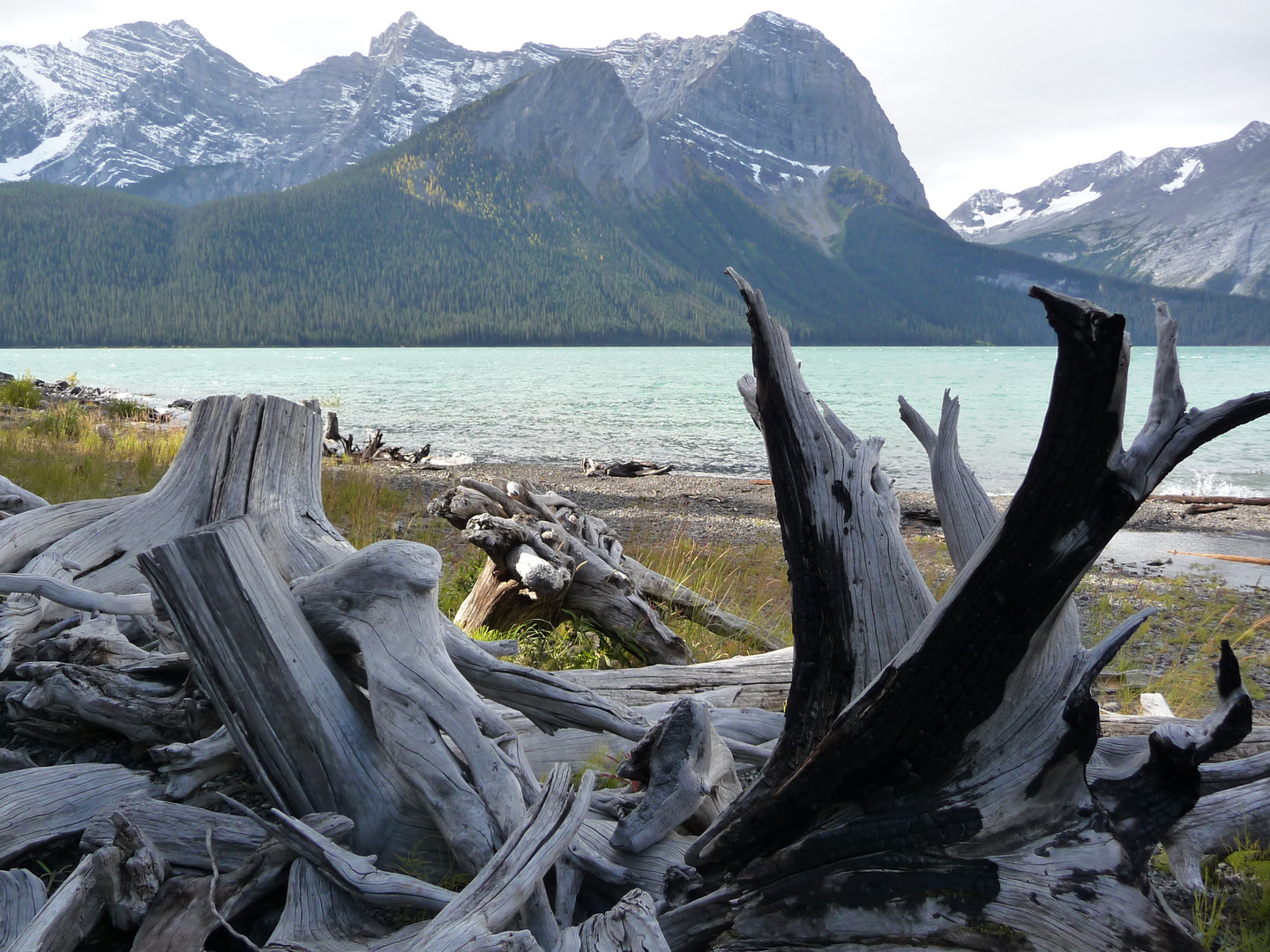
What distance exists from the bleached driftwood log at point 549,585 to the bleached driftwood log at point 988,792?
2.52 m

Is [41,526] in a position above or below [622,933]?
above

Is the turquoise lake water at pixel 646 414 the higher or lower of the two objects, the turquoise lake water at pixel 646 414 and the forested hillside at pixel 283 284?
the lower

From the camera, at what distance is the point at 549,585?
4.28m

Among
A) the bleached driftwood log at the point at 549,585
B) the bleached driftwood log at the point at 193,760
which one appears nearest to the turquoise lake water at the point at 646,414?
the bleached driftwood log at the point at 549,585

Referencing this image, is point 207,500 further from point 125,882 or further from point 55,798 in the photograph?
point 125,882

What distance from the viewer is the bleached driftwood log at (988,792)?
5.02 ft

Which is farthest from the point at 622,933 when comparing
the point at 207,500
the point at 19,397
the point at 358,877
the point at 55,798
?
the point at 19,397

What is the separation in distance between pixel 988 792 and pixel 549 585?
2810 millimetres

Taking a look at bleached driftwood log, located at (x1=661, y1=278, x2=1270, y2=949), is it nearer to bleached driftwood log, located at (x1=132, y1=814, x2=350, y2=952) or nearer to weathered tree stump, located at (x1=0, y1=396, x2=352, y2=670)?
bleached driftwood log, located at (x1=132, y1=814, x2=350, y2=952)

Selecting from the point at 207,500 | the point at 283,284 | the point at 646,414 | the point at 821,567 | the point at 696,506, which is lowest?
the point at 696,506

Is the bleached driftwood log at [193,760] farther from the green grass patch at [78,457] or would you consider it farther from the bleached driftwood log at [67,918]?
the green grass patch at [78,457]

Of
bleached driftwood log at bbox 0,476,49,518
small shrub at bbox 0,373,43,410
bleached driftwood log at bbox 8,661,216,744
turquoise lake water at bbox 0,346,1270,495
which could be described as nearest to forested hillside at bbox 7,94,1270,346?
turquoise lake water at bbox 0,346,1270,495

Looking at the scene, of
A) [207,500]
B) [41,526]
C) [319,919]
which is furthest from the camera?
[41,526]

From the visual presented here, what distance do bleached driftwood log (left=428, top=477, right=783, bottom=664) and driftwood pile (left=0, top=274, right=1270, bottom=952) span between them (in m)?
1.64
